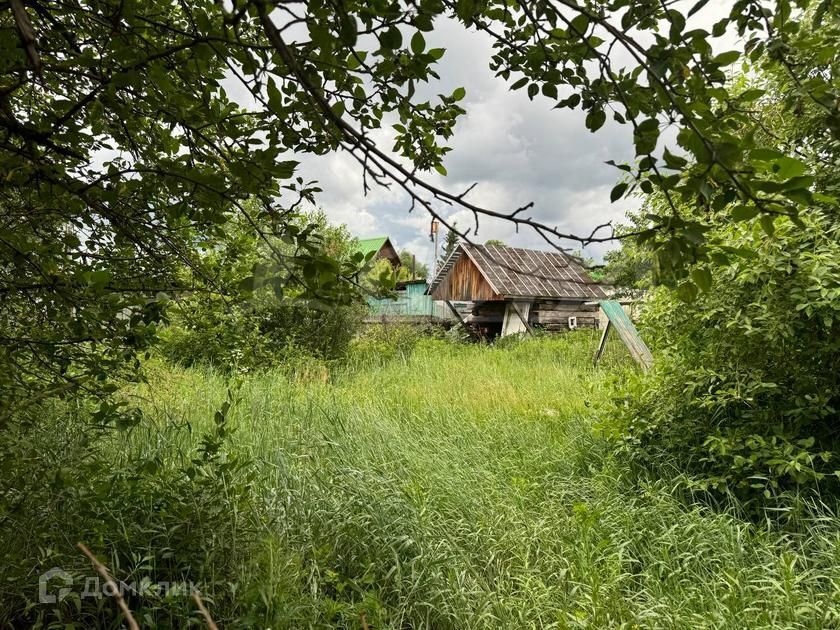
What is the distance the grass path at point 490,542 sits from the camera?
1901 millimetres

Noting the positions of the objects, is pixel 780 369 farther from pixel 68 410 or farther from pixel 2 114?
pixel 68 410

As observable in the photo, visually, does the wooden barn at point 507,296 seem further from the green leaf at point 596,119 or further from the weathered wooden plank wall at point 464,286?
the green leaf at point 596,119

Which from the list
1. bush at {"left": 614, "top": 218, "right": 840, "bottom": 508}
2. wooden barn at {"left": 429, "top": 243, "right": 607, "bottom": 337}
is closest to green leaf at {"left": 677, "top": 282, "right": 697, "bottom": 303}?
bush at {"left": 614, "top": 218, "right": 840, "bottom": 508}

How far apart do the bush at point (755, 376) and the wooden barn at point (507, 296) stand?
9157mm

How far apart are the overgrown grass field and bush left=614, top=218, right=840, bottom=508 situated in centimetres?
27

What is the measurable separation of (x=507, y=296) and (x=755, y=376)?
375 inches

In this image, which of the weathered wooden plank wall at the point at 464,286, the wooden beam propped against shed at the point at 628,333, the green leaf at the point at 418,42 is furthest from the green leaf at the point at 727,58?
the weathered wooden plank wall at the point at 464,286

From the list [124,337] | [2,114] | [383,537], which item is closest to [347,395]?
[383,537]

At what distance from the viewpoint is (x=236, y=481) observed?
2.40 m

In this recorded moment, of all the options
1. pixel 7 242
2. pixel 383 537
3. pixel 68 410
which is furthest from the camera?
pixel 68 410

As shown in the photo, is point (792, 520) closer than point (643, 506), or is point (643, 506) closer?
point (792, 520)

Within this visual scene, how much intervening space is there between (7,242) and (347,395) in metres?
3.96

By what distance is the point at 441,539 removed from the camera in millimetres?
2342

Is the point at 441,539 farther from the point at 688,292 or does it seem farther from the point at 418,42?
Result: the point at 418,42
